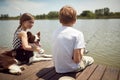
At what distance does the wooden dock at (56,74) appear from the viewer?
351 cm

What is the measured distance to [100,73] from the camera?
380cm

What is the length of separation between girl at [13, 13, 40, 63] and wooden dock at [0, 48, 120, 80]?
32cm

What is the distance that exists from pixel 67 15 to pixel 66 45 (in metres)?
0.51

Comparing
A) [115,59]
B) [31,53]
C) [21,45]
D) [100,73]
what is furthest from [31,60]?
[115,59]

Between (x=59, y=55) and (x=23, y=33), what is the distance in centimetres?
104

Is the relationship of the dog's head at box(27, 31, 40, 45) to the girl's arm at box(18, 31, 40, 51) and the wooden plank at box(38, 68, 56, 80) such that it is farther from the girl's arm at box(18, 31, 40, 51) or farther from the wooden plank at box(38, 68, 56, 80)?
the wooden plank at box(38, 68, 56, 80)

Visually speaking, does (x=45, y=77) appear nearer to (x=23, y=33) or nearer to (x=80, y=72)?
(x=80, y=72)

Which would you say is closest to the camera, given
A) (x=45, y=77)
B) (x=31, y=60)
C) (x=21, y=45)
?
(x=45, y=77)

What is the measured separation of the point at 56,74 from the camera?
3.66 m

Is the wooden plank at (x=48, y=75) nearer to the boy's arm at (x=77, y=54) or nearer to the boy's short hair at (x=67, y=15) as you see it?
the boy's arm at (x=77, y=54)

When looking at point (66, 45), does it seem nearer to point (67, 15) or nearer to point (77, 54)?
point (77, 54)

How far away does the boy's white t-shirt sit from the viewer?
3143mm

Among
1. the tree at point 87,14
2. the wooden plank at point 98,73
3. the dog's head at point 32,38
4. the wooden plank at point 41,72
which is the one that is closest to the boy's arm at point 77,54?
the wooden plank at point 98,73

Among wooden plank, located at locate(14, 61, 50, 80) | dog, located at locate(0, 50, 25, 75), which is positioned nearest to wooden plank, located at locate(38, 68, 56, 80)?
wooden plank, located at locate(14, 61, 50, 80)
